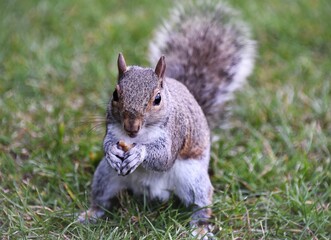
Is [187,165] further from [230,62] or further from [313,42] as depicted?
[313,42]

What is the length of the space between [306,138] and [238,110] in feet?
1.37

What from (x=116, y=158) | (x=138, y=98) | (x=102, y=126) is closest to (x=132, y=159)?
(x=116, y=158)

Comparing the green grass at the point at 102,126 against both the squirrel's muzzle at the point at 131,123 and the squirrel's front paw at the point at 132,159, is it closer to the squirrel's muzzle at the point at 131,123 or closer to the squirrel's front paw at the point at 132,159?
the squirrel's front paw at the point at 132,159

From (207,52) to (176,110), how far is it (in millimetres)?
640

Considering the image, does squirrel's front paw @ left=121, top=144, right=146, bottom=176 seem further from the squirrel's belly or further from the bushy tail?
the bushy tail

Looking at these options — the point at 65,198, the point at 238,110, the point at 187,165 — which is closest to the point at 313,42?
the point at 238,110

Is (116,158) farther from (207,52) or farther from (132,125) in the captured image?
(207,52)

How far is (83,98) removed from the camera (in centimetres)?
323

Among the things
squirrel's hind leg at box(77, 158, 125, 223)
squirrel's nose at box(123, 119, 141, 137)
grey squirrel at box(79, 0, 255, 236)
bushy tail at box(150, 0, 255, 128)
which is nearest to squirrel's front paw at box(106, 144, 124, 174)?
grey squirrel at box(79, 0, 255, 236)

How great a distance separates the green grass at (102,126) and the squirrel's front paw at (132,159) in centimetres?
27

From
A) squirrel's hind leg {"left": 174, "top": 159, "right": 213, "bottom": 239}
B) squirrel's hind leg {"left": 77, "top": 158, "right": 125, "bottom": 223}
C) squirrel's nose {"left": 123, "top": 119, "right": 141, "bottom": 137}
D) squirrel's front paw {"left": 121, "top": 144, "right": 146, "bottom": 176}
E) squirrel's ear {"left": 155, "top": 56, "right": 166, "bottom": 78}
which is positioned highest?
squirrel's ear {"left": 155, "top": 56, "right": 166, "bottom": 78}

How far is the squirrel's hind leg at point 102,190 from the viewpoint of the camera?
2.32 m

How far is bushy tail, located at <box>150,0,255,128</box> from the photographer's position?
2.68m

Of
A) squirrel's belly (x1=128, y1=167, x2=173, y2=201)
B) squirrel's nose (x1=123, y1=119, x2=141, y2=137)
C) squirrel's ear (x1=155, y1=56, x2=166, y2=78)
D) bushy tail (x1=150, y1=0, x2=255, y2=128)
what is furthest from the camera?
bushy tail (x1=150, y1=0, x2=255, y2=128)
